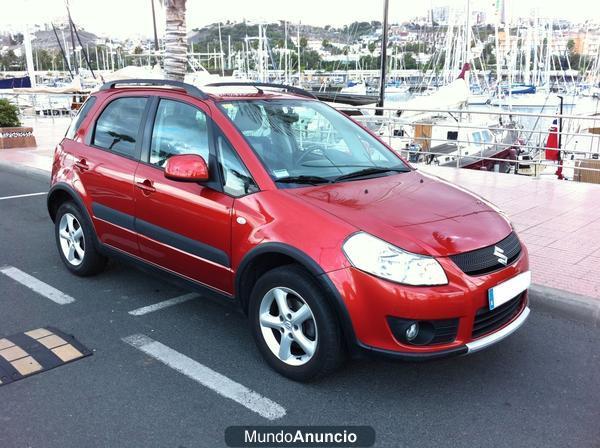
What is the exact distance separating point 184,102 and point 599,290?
12.1 ft

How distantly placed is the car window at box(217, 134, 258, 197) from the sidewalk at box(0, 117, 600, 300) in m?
2.82

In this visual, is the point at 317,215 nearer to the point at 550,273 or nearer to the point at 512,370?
the point at 512,370

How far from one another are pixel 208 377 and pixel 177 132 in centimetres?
180

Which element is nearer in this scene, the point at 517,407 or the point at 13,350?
the point at 517,407

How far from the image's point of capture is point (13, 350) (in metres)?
3.85

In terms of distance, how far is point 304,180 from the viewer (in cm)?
372

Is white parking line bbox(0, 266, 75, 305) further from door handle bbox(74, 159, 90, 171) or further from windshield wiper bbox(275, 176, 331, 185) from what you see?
windshield wiper bbox(275, 176, 331, 185)

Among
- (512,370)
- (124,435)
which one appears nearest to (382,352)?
(512,370)

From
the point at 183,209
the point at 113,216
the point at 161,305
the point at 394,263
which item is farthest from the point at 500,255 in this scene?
the point at 113,216

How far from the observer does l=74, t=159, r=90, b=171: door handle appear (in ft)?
15.9

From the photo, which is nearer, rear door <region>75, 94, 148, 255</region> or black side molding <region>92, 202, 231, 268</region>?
black side molding <region>92, 202, 231, 268</region>

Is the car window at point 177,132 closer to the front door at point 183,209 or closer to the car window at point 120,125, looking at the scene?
the front door at point 183,209

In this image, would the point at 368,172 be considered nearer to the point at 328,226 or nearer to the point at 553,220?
the point at 328,226

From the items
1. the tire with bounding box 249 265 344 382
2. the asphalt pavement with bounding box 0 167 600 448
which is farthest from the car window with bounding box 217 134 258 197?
the asphalt pavement with bounding box 0 167 600 448
